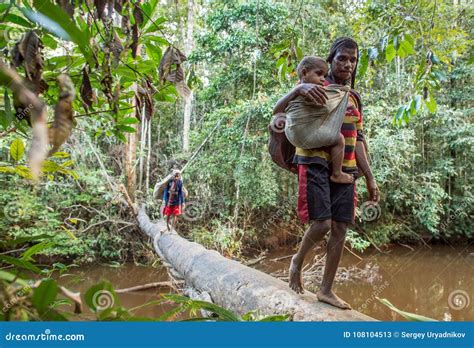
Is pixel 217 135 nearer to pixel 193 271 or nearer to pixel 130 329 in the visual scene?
pixel 193 271

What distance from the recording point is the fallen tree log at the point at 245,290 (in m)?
1.03

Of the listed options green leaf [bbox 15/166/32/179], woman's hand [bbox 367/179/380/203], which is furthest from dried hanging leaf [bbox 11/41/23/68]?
woman's hand [bbox 367/179/380/203]

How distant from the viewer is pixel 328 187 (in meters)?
1.10

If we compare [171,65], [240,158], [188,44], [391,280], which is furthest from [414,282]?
[171,65]

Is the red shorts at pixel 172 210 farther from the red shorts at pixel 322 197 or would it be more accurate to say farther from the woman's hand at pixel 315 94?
the woman's hand at pixel 315 94

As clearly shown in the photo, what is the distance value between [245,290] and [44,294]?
1.09 meters

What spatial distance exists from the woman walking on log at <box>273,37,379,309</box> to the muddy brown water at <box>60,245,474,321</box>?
2.15 m

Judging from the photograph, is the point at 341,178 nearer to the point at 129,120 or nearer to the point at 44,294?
the point at 129,120

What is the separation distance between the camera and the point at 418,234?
6.23 metres

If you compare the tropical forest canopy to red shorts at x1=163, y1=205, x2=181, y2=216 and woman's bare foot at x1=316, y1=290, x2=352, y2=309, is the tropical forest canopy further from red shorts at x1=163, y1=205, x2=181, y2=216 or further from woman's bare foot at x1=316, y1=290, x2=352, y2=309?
woman's bare foot at x1=316, y1=290, x2=352, y2=309

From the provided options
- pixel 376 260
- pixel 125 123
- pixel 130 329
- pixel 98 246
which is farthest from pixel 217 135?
pixel 130 329

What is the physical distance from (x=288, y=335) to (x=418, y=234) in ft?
21.3

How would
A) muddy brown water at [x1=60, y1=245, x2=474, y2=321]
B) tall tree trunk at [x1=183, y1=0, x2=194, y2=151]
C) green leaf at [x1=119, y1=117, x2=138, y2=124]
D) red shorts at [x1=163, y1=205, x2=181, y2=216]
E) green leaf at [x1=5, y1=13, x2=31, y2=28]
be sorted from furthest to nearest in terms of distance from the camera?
tall tree trunk at [x1=183, y1=0, x2=194, y2=151] < muddy brown water at [x1=60, y1=245, x2=474, y2=321] < red shorts at [x1=163, y1=205, x2=181, y2=216] < green leaf at [x1=119, y1=117, x2=138, y2=124] < green leaf at [x1=5, y1=13, x2=31, y2=28]

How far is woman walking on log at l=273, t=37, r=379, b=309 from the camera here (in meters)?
1.07
